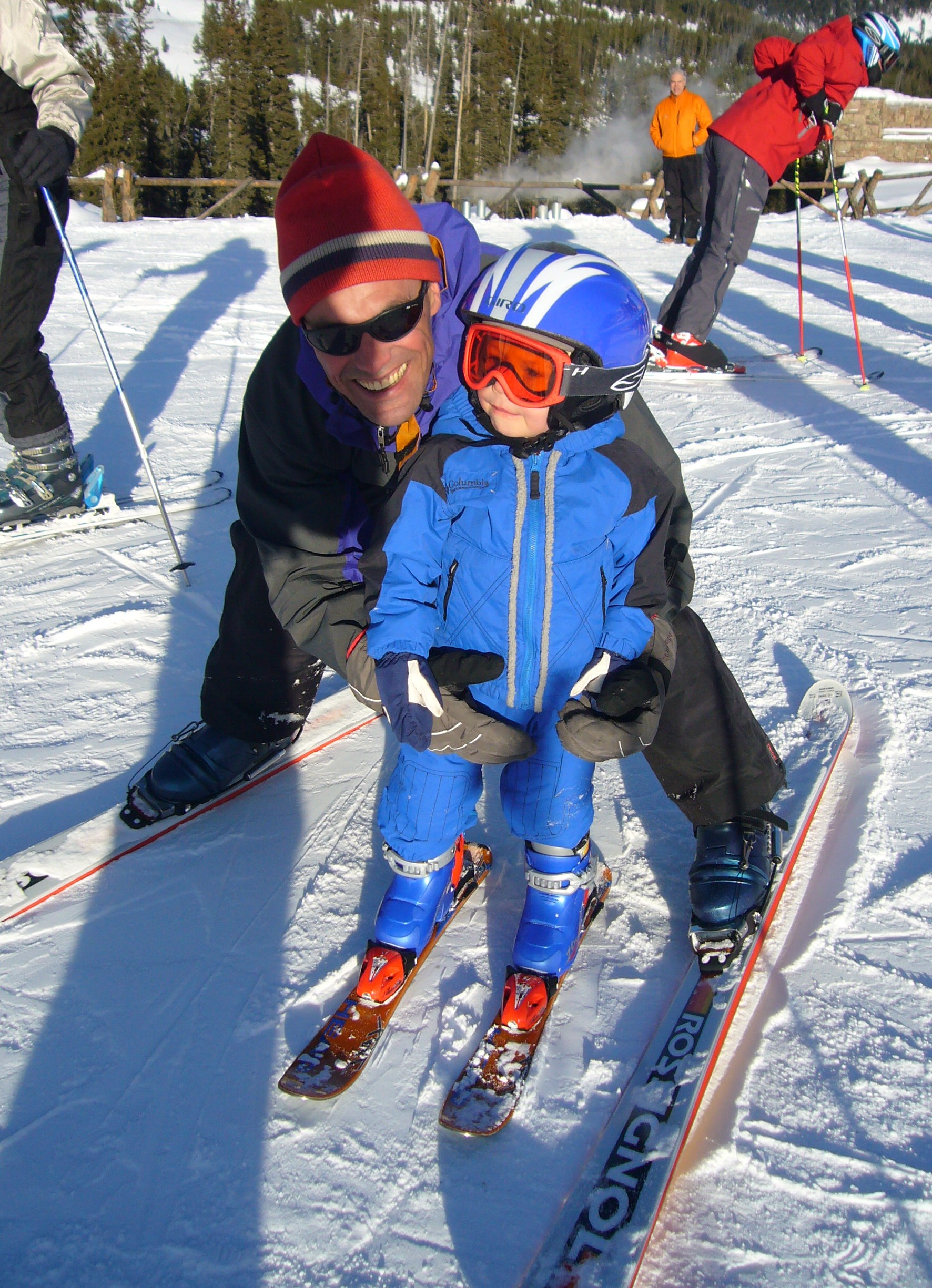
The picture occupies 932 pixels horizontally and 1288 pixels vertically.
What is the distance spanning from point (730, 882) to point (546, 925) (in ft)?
1.28

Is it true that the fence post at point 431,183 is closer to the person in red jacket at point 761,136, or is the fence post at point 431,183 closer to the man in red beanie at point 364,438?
the person in red jacket at point 761,136

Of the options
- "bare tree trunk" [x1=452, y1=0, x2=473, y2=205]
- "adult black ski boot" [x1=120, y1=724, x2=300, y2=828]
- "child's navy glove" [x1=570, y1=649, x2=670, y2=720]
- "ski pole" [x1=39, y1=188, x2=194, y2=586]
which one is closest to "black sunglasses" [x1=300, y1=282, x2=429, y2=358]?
"child's navy glove" [x1=570, y1=649, x2=670, y2=720]

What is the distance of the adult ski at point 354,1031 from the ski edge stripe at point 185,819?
695 mm

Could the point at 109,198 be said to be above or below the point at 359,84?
below

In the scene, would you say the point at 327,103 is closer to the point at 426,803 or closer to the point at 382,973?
the point at 426,803

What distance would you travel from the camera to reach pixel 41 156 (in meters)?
2.96

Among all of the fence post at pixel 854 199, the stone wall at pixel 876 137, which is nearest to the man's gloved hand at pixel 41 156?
the fence post at pixel 854 199

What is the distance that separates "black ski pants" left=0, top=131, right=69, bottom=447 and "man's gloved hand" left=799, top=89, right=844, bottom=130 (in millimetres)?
4272

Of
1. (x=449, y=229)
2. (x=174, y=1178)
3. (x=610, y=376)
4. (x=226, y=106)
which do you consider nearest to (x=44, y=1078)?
(x=174, y=1178)

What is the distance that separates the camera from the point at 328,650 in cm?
173

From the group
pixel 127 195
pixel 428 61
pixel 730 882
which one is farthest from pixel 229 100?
pixel 730 882

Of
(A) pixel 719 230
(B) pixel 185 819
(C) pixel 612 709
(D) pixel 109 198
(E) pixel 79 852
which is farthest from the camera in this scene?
(D) pixel 109 198

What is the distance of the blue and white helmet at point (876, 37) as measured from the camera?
5.04 metres

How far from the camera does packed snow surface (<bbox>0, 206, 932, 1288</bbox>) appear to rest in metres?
1.22
